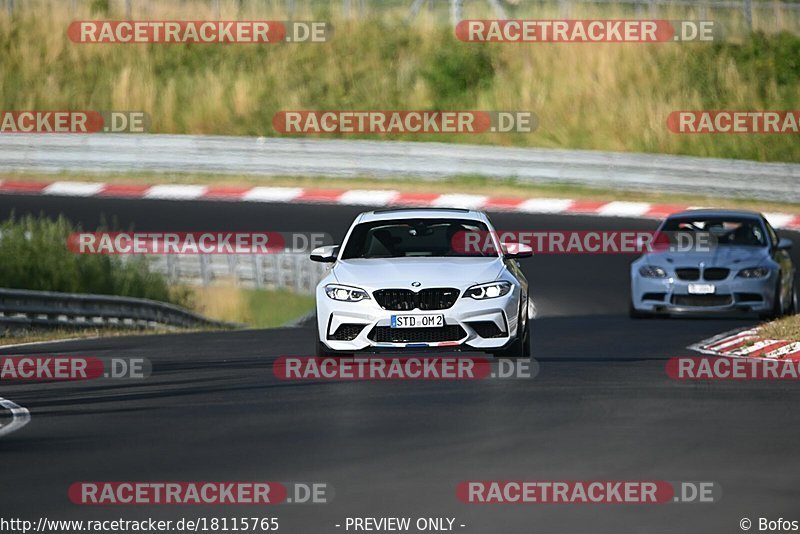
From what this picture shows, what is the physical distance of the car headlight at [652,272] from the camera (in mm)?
20953

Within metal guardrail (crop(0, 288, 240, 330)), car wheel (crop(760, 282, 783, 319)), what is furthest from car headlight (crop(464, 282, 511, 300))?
metal guardrail (crop(0, 288, 240, 330))

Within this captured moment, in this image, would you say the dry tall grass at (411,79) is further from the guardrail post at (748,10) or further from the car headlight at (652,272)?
the car headlight at (652,272)

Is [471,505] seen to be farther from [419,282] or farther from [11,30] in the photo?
[11,30]

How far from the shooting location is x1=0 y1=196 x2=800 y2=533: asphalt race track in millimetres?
8859

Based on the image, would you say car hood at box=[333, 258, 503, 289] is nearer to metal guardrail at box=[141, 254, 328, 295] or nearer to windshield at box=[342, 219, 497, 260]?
windshield at box=[342, 219, 497, 260]

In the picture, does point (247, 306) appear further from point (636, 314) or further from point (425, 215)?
point (425, 215)

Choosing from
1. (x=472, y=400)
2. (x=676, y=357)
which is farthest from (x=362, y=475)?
(x=676, y=357)

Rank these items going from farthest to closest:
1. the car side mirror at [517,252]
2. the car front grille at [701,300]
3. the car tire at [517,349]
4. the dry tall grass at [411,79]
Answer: the dry tall grass at [411,79], the car front grille at [701,300], the car side mirror at [517,252], the car tire at [517,349]

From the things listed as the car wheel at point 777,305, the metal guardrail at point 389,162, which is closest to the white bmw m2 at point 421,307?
the car wheel at point 777,305

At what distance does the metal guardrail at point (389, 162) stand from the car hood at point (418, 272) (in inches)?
738

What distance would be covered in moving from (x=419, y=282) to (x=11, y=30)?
34.0 metres

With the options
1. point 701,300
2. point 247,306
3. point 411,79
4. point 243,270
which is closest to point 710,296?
point 701,300

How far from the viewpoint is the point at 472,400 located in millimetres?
13281

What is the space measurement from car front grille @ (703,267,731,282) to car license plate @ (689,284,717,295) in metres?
0.08
